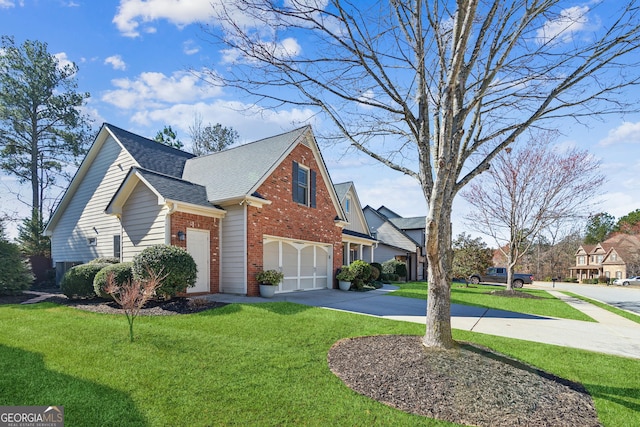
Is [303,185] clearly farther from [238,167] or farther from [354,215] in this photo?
[354,215]

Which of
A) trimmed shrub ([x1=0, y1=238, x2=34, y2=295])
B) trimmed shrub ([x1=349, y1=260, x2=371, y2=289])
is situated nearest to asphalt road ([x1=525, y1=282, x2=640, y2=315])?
trimmed shrub ([x1=349, y1=260, x2=371, y2=289])

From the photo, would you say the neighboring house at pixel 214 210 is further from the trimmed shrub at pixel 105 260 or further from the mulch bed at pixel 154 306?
the mulch bed at pixel 154 306

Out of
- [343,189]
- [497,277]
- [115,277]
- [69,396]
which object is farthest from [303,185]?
[497,277]

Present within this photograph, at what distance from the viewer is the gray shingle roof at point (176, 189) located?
34.4 feet

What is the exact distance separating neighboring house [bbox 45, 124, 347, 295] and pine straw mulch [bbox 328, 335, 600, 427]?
6961 millimetres

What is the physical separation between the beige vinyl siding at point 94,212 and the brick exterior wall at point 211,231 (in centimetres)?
405

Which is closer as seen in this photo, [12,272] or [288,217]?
[12,272]

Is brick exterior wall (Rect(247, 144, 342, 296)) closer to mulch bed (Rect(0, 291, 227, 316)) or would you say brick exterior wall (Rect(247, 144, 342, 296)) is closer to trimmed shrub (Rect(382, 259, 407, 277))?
mulch bed (Rect(0, 291, 227, 316))

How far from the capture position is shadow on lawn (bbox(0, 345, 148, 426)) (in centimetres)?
329

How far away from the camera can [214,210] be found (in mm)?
11523

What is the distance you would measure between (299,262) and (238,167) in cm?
466

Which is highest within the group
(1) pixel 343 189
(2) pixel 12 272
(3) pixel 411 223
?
(1) pixel 343 189

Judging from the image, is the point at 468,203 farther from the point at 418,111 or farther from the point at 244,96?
the point at 244,96

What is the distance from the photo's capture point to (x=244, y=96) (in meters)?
6.09
